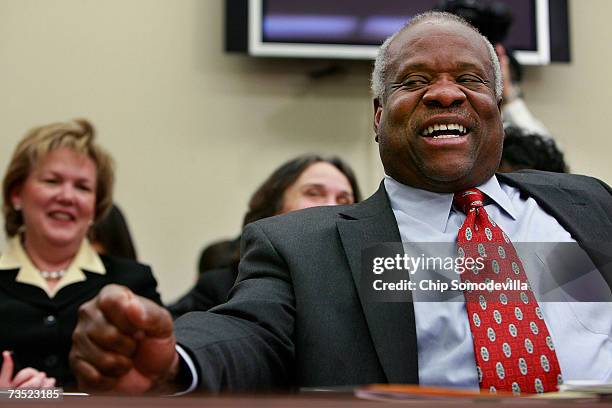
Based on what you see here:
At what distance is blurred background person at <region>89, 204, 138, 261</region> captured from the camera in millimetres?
2529

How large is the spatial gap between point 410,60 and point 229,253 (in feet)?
4.99

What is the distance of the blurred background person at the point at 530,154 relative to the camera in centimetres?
201

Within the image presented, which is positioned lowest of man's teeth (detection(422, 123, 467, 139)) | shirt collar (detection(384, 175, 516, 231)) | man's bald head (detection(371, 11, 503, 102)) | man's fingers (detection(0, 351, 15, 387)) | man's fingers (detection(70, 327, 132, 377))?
man's fingers (detection(0, 351, 15, 387))

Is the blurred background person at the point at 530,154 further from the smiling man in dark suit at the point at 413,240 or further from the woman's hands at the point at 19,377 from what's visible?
the woman's hands at the point at 19,377

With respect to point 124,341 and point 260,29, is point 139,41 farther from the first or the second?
point 124,341

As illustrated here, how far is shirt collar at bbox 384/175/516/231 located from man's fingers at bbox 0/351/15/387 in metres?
0.87

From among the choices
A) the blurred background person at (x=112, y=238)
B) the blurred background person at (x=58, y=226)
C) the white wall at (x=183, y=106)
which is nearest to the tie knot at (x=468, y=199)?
the blurred background person at (x=58, y=226)

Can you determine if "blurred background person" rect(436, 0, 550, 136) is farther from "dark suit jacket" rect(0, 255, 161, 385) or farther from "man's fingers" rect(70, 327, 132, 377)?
"man's fingers" rect(70, 327, 132, 377)

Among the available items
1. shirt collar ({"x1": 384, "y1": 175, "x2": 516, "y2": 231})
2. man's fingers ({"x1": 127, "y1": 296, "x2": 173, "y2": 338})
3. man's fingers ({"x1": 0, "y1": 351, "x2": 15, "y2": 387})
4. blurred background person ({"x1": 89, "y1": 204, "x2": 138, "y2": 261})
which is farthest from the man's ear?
blurred background person ({"x1": 89, "y1": 204, "x2": 138, "y2": 261})

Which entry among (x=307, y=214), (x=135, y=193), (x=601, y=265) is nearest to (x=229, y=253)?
(x=135, y=193)

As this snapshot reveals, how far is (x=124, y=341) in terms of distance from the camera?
0.75m

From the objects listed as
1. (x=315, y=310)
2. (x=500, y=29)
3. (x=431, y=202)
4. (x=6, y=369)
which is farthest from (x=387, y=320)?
(x=500, y=29)

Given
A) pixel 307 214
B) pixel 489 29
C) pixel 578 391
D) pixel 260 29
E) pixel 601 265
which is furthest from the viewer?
pixel 260 29

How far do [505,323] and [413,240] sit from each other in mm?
202
